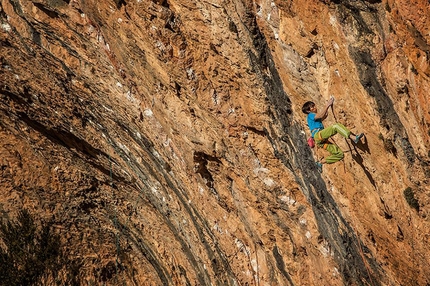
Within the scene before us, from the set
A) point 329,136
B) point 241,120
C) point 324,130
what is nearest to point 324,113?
point 324,130

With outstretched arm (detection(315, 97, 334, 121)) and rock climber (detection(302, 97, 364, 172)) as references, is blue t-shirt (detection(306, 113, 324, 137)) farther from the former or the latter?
outstretched arm (detection(315, 97, 334, 121))

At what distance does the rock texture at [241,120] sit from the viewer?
9.26m

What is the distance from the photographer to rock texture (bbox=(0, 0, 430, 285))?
9.26 m

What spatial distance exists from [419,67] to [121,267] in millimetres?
12684

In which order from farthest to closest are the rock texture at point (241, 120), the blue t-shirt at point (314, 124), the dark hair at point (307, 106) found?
the dark hair at point (307, 106)
the blue t-shirt at point (314, 124)
the rock texture at point (241, 120)

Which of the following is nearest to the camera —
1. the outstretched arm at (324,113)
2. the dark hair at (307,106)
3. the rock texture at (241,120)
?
the rock texture at (241,120)

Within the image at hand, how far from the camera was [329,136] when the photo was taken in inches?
379

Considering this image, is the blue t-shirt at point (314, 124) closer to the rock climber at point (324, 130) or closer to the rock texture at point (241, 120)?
the rock climber at point (324, 130)

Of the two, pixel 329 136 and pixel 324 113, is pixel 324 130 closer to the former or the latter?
pixel 329 136

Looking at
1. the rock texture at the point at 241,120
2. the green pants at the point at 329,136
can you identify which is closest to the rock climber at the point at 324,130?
the green pants at the point at 329,136

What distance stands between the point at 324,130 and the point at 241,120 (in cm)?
196

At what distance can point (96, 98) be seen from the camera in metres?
13.1

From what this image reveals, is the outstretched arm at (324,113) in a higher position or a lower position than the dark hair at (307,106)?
higher

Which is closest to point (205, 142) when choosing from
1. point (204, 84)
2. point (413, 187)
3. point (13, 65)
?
point (204, 84)
